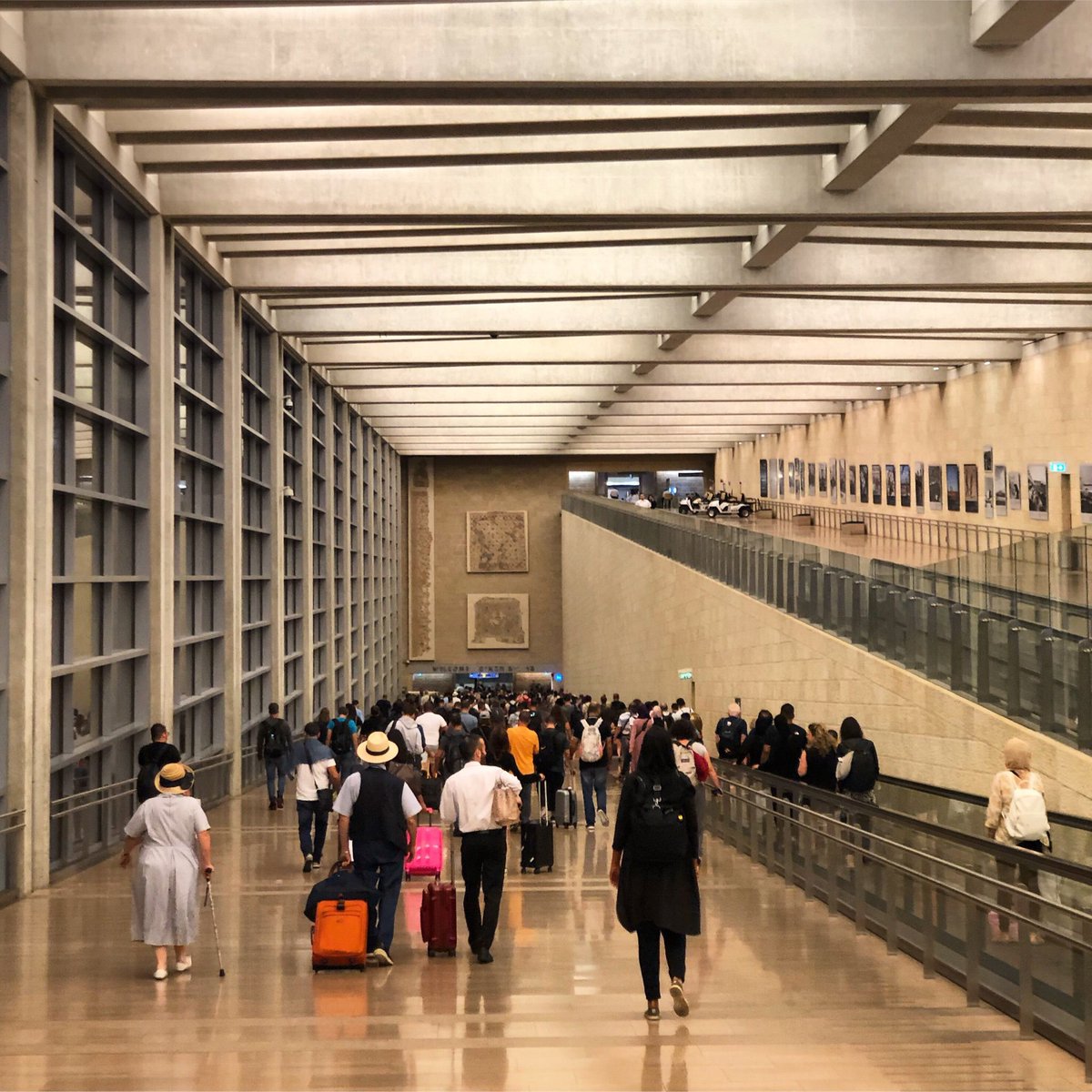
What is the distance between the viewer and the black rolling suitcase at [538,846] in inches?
485

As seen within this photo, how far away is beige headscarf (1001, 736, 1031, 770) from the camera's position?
26.9ft

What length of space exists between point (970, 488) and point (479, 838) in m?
25.4

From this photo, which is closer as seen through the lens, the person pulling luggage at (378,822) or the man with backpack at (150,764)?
the person pulling luggage at (378,822)

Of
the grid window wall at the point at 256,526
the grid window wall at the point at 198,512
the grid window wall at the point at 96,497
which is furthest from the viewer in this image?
the grid window wall at the point at 256,526

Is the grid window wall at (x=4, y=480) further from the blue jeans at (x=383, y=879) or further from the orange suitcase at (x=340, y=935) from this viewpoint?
the orange suitcase at (x=340, y=935)

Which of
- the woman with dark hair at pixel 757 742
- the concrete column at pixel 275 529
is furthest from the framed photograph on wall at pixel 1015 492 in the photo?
the woman with dark hair at pixel 757 742

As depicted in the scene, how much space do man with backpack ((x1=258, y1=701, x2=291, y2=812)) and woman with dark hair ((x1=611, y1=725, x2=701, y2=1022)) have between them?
36.2ft

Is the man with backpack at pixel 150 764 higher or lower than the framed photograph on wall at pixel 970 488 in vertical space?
lower

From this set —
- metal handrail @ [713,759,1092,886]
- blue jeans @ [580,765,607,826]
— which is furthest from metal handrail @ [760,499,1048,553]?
blue jeans @ [580,765,607,826]

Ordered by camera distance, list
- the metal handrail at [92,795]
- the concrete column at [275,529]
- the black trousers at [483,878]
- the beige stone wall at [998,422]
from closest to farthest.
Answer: the black trousers at [483,878] → the metal handrail at [92,795] → the concrete column at [275,529] → the beige stone wall at [998,422]

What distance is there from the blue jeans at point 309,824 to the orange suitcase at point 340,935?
4.15 m

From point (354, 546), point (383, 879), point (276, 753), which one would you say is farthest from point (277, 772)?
point (354, 546)

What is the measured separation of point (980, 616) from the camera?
13.4 meters

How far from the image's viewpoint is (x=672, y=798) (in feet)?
22.9
